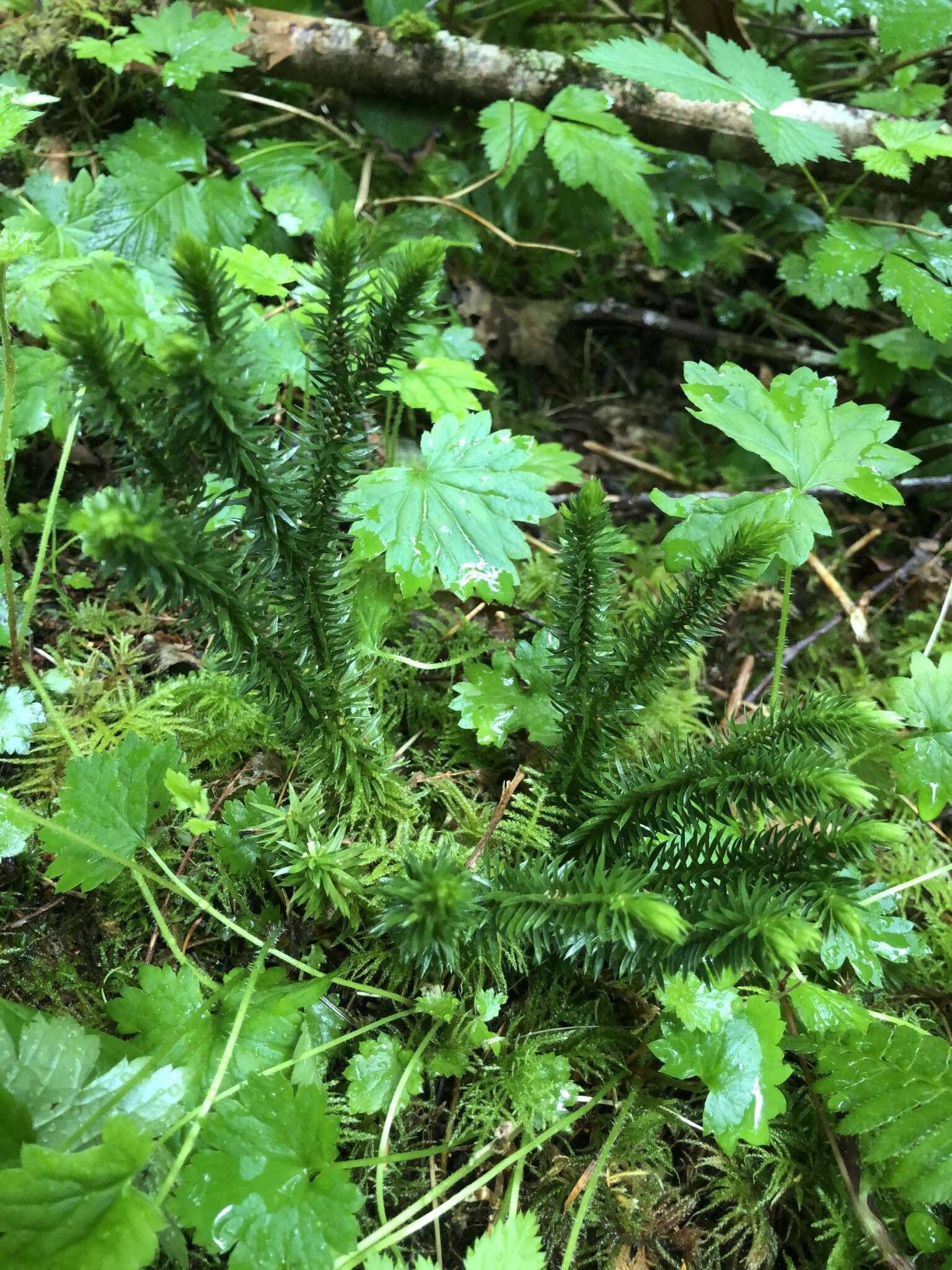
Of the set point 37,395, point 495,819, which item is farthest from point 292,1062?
point 37,395

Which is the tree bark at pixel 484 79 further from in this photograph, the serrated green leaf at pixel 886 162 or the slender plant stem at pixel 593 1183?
the slender plant stem at pixel 593 1183

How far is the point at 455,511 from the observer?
6.48 feet

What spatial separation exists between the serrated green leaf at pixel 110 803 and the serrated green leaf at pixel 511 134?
236 cm

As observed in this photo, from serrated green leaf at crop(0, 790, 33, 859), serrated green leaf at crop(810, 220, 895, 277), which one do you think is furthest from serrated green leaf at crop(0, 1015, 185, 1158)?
serrated green leaf at crop(810, 220, 895, 277)

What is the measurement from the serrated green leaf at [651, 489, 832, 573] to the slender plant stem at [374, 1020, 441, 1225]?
50.5 inches

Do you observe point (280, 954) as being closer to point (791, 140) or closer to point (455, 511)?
point (455, 511)

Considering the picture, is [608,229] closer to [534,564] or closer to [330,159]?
[330,159]

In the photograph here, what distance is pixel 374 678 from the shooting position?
2.08 m

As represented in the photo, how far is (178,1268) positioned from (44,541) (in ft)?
5.55

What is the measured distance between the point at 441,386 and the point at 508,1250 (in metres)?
2.09

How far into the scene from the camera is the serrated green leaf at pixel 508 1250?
131cm

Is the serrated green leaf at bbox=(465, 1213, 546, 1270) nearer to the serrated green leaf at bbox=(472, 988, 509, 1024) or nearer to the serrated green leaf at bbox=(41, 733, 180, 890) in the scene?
the serrated green leaf at bbox=(472, 988, 509, 1024)

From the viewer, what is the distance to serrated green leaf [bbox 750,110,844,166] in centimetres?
262

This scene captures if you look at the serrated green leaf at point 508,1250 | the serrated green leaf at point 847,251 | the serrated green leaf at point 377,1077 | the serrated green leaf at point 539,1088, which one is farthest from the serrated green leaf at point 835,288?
the serrated green leaf at point 508,1250
